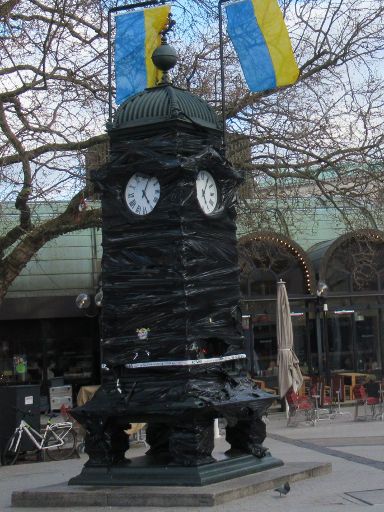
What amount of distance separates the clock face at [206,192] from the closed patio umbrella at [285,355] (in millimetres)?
9733

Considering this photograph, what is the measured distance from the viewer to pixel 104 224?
9.70 metres

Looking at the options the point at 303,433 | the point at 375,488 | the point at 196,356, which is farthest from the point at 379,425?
the point at 196,356

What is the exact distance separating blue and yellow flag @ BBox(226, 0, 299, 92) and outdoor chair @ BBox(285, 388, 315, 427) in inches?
365

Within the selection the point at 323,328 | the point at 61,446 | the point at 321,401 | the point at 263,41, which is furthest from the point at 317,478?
the point at 323,328

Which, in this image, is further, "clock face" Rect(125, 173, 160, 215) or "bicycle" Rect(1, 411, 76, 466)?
"bicycle" Rect(1, 411, 76, 466)

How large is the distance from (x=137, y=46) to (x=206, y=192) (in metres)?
2.92

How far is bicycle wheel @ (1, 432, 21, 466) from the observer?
14.6m

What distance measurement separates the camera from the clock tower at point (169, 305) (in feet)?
29.1

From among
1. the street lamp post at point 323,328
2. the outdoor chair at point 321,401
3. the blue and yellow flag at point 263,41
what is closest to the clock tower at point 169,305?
the blue and yellow flag at point 263,41

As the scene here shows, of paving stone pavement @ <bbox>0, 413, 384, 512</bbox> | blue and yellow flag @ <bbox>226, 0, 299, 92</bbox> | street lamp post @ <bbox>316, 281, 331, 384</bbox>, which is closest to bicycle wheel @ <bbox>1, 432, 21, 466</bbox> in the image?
paving stone pavement @ <bbox>0, 413, 384, 512</bbox>

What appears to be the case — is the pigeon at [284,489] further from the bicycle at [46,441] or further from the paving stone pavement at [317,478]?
the bicycle at [46,441]

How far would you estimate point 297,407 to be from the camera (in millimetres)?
18344

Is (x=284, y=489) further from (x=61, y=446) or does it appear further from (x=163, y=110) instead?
(x=61, y=446)

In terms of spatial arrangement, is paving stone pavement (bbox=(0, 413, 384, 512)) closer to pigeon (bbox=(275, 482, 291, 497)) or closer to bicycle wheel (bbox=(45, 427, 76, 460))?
pigeon (bbox=(275, 482, 291, 497))
